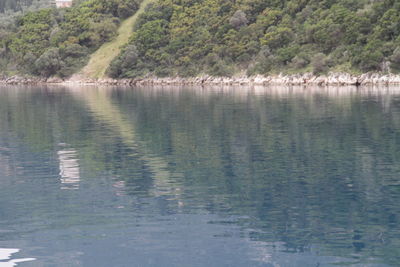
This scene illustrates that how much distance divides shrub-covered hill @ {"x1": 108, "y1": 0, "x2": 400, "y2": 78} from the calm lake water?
266 feet

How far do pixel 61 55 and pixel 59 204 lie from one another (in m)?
175

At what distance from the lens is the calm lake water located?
58.2 ft

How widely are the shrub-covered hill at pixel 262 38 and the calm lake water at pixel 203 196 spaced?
266 ft

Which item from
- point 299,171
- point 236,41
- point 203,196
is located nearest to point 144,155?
point 299,171

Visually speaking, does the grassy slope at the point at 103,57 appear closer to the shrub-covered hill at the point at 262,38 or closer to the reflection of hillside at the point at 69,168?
the shrub-covered hill at the point at 262,38

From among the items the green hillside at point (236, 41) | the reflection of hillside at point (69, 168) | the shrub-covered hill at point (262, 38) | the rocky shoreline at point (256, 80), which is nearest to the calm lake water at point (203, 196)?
the reflection of hillside at point (69, 168)

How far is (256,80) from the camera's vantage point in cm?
14738

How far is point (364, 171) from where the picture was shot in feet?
95.9

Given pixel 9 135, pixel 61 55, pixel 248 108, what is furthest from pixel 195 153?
pixel 61 55

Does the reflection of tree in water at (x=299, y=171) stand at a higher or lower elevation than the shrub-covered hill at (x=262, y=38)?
lower

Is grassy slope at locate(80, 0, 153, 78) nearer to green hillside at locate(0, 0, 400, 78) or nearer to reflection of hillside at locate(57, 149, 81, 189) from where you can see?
green hillside at locate(0, 0, 400, 78)

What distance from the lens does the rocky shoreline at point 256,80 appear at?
122 meters

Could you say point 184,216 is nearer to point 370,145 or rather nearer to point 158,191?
point 158,191

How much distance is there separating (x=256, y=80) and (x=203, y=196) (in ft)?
409
